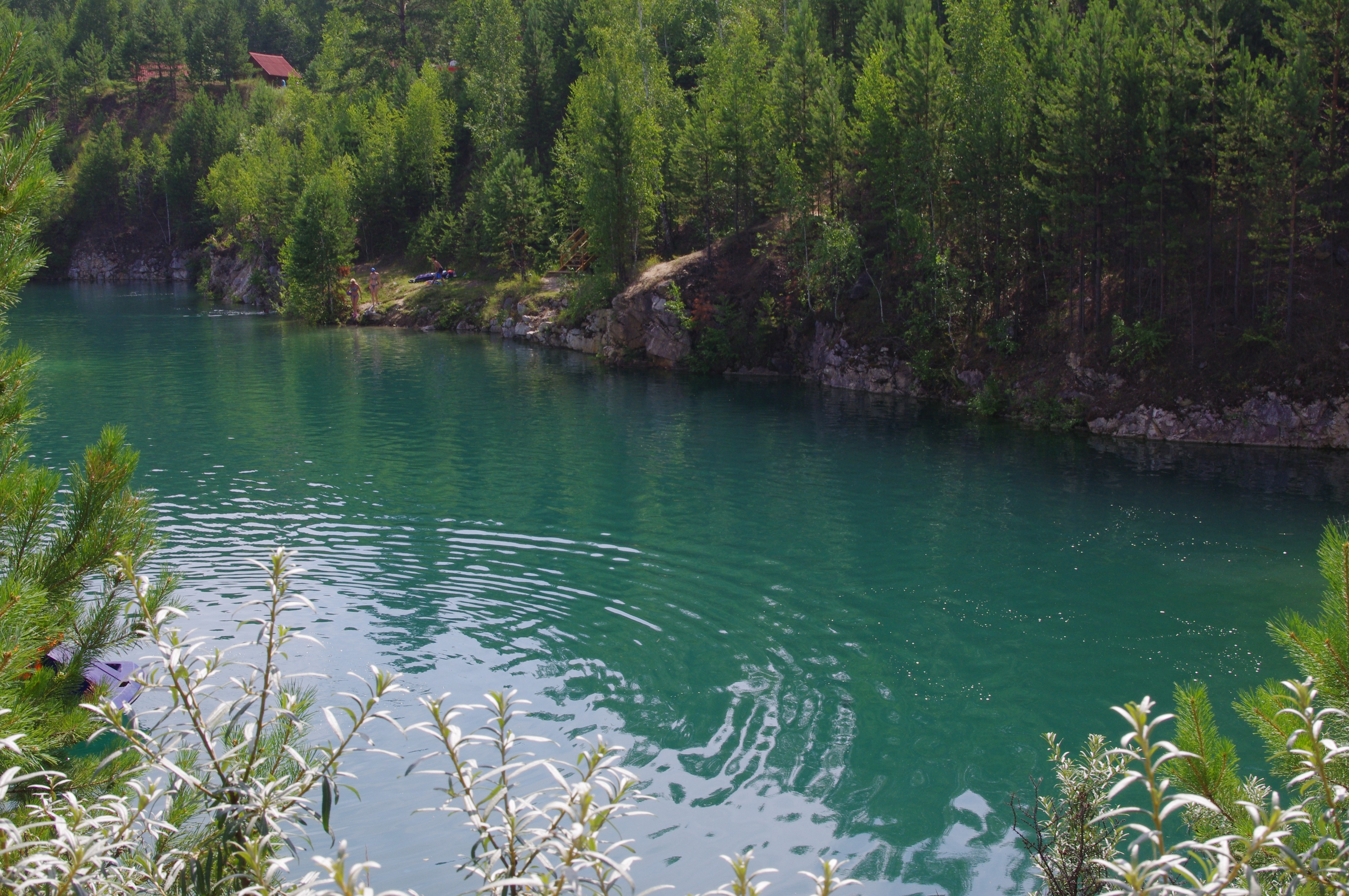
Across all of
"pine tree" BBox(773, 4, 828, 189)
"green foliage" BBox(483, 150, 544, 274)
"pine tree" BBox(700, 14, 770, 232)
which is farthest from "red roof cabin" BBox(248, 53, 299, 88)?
"pine tree" BBox(773, 4, 828, 189)

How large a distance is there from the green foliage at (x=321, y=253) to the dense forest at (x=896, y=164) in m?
0.18

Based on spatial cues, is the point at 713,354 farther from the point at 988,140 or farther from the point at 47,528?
the point at 47,528

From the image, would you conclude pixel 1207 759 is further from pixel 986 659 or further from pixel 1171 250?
pixel 1171 250

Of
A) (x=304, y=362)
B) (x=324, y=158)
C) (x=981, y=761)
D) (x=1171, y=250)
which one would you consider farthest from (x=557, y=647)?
(x=324, y=158)

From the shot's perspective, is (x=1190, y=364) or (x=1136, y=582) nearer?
(x=1136, y=582)

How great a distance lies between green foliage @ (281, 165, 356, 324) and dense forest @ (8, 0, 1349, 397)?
18 cm

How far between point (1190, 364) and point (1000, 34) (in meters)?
12.9

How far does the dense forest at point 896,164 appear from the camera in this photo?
27.8 metres

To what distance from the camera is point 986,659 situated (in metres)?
13.5

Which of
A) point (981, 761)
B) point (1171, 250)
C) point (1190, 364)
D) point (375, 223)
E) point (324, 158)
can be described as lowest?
point (981, 761)

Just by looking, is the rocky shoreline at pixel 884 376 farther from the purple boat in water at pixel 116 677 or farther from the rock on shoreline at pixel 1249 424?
the purple boat in water at pixel 116 677

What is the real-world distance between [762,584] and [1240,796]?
37.8 feet

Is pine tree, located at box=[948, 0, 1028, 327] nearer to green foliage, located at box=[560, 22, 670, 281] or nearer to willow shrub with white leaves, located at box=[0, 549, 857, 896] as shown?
green foliage, located at box=[560, 22, 670, 281]

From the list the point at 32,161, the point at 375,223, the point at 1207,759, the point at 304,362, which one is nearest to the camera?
the point at 1207,759
